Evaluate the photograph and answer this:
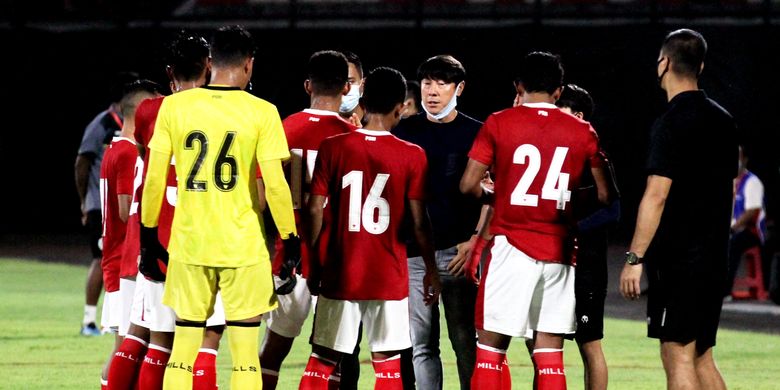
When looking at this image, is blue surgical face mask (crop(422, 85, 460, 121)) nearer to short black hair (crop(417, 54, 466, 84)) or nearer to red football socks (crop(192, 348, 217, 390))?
short black hair (crop(417, 54, 466, 84))

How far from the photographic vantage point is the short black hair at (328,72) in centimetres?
789

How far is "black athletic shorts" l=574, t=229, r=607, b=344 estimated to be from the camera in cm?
823

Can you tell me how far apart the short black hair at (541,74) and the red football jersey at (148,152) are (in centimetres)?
201

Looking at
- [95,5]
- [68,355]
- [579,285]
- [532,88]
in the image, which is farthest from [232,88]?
[95,5]

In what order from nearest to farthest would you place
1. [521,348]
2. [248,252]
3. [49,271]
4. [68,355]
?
[248,252] → [68,355] → [521,348] → [49,271]

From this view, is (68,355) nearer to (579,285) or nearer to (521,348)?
(521,348)

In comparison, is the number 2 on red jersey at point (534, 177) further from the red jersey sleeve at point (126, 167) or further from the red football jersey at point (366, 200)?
the red jersey sleeve at point (126, 167)

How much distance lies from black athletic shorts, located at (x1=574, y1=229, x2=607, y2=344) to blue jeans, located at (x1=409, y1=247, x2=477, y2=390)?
2.10 feet

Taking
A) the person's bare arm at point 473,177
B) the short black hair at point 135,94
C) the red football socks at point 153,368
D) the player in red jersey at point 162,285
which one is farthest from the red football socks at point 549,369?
the short black hair at point 135,94

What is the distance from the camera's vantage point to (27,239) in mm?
27156

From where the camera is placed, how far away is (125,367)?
8.11 meters

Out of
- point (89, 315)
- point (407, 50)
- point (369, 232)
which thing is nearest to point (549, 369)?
point (369, 232)

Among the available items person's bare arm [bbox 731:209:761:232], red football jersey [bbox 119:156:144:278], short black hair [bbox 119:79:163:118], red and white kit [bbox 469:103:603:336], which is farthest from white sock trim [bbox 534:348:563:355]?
person's bare arm [bbox 731:209:761:232]

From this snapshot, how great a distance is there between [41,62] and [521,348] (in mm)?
15764
